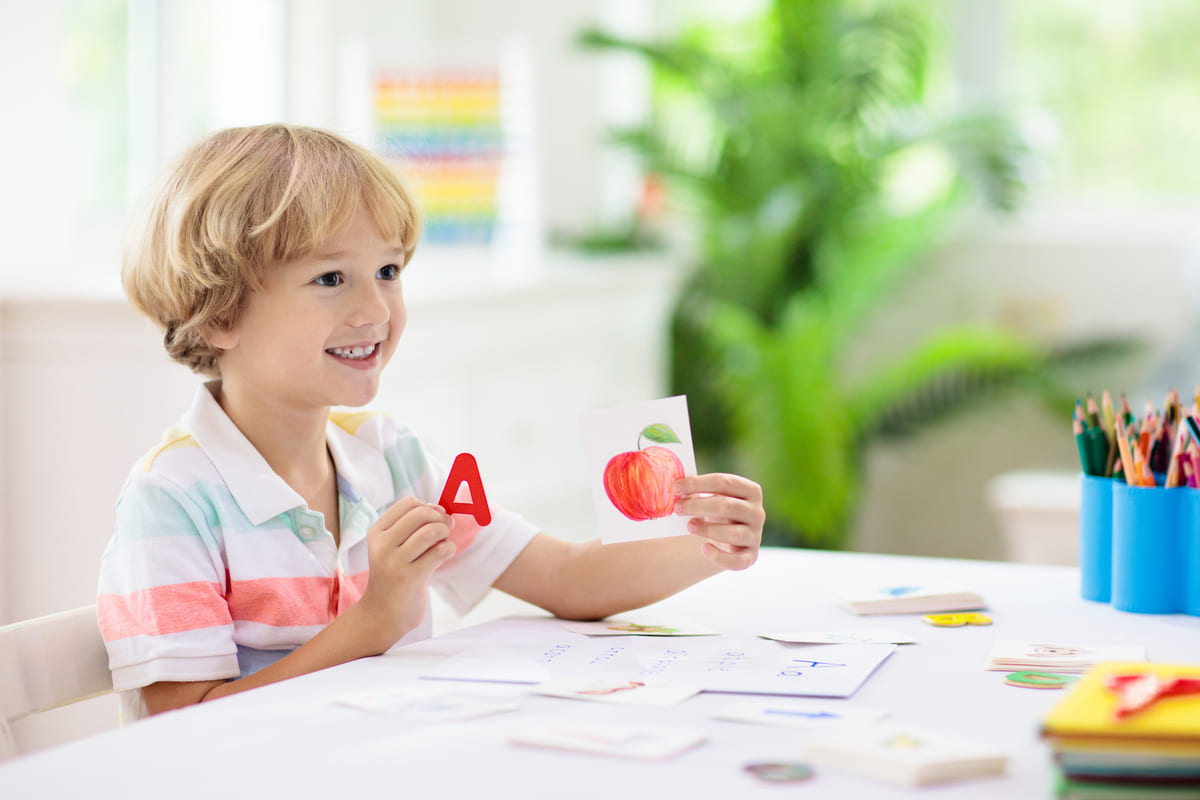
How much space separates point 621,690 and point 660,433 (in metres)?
0.29

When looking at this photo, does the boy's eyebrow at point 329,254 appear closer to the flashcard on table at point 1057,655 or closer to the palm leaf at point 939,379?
the flashcard on table at point 1057,655

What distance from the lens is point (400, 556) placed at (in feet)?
3.94

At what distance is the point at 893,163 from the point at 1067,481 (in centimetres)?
125

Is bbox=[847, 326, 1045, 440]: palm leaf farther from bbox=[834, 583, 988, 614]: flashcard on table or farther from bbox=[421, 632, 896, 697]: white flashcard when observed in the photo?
bbox=[421, 632, 896, 697]: white flashcard

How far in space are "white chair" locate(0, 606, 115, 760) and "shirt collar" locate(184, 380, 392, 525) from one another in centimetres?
17

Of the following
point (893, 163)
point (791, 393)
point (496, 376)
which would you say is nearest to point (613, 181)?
point (893, 163)

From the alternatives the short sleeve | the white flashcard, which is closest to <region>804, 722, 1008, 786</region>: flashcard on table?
the white flashcard

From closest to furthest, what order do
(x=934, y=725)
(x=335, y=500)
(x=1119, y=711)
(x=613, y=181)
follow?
(x=1119, y=711), (x=934, y=725), (x=335, y=500), (x=613, y=181)

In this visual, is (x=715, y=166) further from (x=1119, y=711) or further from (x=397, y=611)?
(x=1119, y=711)

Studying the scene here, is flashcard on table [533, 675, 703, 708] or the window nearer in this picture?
flashcard on table [533, 675, 703, 708]

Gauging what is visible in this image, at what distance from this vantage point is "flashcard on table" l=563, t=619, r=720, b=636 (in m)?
1.29

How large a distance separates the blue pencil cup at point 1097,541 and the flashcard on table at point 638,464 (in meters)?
0.46

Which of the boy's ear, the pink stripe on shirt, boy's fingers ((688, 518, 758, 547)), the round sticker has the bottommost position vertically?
the round sticker

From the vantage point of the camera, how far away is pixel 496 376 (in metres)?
3.11
